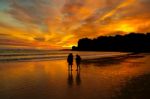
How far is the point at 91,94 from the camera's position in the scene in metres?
12.1

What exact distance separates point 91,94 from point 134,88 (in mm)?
3105

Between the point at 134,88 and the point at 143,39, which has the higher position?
the point at 143,39

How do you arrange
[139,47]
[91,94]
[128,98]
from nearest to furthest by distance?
[128,98], [91,94], [139,47]

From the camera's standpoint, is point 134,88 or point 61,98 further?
point 134,88

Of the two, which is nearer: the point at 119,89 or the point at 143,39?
the point at 119,89

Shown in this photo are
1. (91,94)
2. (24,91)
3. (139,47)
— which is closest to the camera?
(91,94)

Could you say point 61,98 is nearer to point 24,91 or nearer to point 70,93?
point 70,93

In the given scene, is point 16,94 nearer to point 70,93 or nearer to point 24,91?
point 24,91

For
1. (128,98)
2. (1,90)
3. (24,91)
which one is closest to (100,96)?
(128,98)

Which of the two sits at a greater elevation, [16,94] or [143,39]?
[143,39]

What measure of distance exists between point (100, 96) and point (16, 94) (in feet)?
14.7

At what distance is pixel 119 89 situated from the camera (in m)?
13.4

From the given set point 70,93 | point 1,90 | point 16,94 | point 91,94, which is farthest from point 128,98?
point 1,90

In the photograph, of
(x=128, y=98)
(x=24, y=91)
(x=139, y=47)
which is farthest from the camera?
(x=139, y=47)
